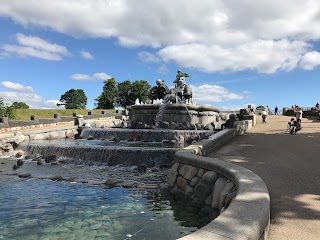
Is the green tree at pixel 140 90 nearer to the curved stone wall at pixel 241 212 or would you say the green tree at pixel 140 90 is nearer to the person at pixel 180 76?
the person at pixel 180 76

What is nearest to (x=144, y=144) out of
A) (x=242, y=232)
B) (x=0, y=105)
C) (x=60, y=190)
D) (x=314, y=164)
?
(x=60, y=190)

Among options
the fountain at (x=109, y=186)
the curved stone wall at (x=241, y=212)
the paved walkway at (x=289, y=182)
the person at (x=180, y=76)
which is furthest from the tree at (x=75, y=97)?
the curved stone wall at (x=241, y=212)

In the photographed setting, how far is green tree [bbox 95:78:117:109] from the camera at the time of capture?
249ft

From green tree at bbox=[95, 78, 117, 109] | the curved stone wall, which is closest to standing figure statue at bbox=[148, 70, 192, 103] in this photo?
the curved stone wall

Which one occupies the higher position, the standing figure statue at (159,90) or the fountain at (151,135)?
the standing figure statue at (159,90)

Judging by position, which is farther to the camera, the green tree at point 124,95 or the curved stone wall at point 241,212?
the green tree at point 124,95

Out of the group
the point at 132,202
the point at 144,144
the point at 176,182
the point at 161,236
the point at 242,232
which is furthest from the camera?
the point at 144,144

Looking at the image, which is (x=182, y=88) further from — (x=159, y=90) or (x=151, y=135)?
(x=151, y=135)

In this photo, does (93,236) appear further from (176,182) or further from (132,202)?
(176,182)

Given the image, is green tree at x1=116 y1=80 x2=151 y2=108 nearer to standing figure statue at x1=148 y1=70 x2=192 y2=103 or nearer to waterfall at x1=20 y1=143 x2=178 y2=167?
standing figure statue at x1=148 y1=70 x2=192 y2=103

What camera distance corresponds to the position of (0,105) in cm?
3031

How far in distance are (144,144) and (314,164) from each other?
9060 mm

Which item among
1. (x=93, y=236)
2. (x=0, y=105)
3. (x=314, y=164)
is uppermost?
(x=0, y=105)

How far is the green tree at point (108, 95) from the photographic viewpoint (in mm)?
75938
